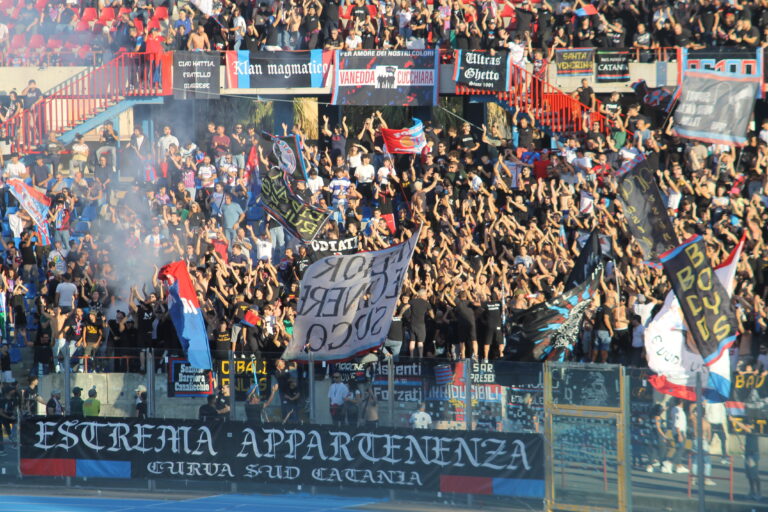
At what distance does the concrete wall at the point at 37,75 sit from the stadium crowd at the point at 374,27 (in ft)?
0.90

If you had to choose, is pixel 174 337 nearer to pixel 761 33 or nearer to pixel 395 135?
pixel 395 135

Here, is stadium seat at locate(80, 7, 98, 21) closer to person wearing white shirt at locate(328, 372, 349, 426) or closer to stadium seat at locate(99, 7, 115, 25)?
stadium seat at locate(99, 7, 115, 25)

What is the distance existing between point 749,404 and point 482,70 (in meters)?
15.9

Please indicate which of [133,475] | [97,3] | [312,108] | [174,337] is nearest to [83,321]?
[174,337]

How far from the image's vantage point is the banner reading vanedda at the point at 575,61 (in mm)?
29531

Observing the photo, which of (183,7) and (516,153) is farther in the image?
(183,7)

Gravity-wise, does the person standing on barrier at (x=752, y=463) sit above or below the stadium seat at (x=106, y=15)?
below

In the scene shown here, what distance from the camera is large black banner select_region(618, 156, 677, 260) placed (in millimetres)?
16219

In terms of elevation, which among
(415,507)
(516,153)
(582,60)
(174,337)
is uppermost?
(582,60)

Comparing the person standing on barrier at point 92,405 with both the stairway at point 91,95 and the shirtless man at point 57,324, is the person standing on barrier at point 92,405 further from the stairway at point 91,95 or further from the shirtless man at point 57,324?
the stairway at point 91,95

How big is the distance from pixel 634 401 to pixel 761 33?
15848 mm

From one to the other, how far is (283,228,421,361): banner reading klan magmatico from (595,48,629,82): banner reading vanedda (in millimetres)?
13365

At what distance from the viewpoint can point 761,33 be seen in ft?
94.9

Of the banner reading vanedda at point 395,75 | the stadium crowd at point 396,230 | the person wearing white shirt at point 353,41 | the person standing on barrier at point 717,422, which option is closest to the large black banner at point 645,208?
the person standing on barrier at point 717,422
